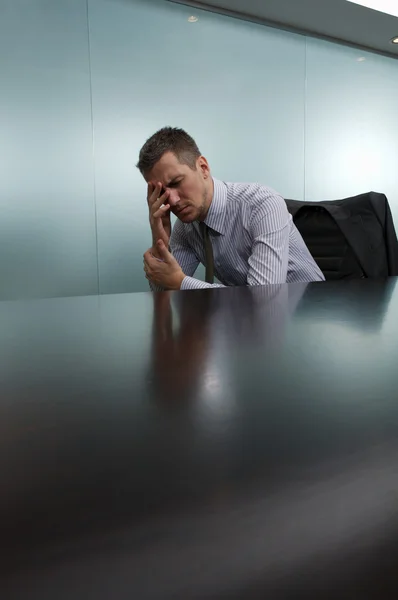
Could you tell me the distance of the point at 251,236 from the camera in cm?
157

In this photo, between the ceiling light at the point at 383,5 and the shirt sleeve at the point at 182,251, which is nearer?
the shirt sleeve at the point at 182,251

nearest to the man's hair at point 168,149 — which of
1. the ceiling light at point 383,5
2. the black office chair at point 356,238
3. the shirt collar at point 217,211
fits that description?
the shirt collar at point 217,211

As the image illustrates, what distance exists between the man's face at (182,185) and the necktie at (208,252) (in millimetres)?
67

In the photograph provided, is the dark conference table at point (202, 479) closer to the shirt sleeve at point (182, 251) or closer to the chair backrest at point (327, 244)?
the chair backrest at point (327, 244)

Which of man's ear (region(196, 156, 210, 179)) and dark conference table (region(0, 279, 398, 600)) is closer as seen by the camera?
dark conference table (region(0, 279, 398, 600))

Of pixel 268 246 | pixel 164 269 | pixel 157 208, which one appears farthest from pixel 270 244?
pixel 157 208

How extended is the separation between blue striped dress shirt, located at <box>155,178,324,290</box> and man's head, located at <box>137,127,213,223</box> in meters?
0.06

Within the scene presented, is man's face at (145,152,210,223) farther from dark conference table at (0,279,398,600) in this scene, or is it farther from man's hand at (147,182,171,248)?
dark conference table at (0,279,398,600)

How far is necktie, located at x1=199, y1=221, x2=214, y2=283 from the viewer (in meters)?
1.56

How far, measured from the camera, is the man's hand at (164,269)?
1.40 metres

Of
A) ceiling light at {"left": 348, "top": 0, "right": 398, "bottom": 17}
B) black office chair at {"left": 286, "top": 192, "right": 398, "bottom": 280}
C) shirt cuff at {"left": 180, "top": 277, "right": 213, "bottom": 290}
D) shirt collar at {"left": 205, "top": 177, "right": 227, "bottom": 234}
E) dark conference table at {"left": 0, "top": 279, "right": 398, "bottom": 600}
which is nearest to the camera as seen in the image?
dark conference table at {"left": 0, "top": 279, "right": 398, "bottom": 600}

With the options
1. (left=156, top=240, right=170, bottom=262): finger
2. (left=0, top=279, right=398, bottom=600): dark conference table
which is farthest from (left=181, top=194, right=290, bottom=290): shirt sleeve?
(left=0, top=279, right=398, bottom=600): dark conference table

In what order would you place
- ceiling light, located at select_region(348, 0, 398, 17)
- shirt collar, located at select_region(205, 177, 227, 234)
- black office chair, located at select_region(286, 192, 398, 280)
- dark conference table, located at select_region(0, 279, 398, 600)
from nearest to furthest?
dark conference table, located at select_region(0, 279, 398, 600) → black office chair, located at select_region(286, 192, 398, 280) → shirt collar, located at select_region(205, 177, 227, 234) → ceiling light, located at select_region(348, 0, 398, 17)

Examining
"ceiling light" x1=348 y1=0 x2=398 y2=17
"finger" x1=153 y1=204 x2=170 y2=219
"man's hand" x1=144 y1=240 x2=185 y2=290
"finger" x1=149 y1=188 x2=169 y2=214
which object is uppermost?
"ceiling light" x1=348 y1=0 x2=398 y2=17
